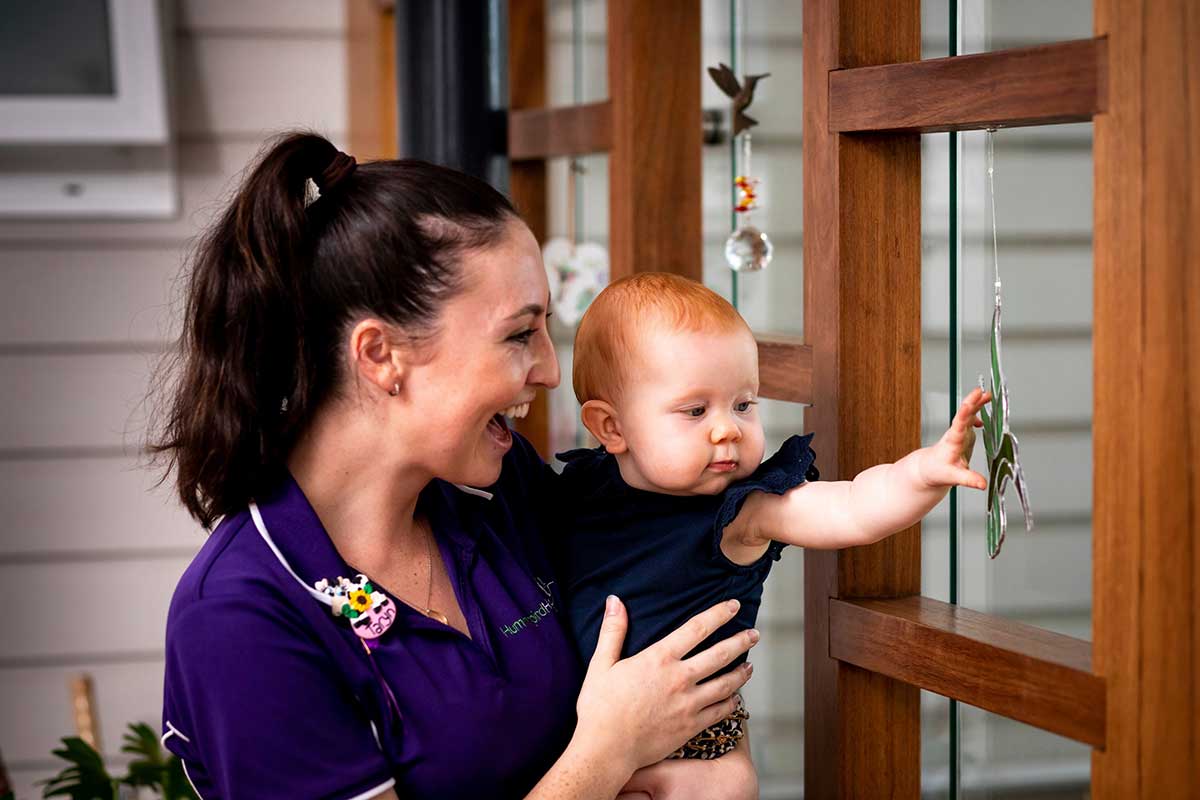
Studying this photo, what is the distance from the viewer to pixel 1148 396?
0.98 metres

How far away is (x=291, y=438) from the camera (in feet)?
4.12

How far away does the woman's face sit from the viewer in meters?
1.20

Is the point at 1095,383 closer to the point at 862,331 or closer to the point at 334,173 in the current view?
the point at 862,331

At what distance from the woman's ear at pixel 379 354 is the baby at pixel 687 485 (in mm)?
210

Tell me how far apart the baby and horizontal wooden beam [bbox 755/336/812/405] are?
9cm

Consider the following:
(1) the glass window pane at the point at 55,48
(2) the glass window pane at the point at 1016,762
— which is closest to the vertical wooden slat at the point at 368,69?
(1) the glass window pane at the point at 55,48

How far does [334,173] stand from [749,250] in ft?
1.86

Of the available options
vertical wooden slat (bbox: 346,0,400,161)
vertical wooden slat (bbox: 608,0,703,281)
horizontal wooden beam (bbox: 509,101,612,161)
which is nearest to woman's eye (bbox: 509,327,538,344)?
vertical wooden slat (bbox: 608,0,703,281)

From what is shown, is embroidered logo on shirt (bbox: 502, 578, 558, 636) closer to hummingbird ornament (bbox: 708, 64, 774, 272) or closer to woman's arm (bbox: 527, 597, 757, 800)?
woman's arm (bbox: 527, 597, 757, 800)

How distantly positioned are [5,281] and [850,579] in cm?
218

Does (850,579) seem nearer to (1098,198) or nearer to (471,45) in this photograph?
(1098,198)

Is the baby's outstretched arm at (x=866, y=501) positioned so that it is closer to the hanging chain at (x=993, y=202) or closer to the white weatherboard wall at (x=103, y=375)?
the hanging chain at (x=993, y=202)

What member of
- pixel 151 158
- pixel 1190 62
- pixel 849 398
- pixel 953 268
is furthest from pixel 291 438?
pixel 151 158

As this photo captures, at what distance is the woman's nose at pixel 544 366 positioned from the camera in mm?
1260
